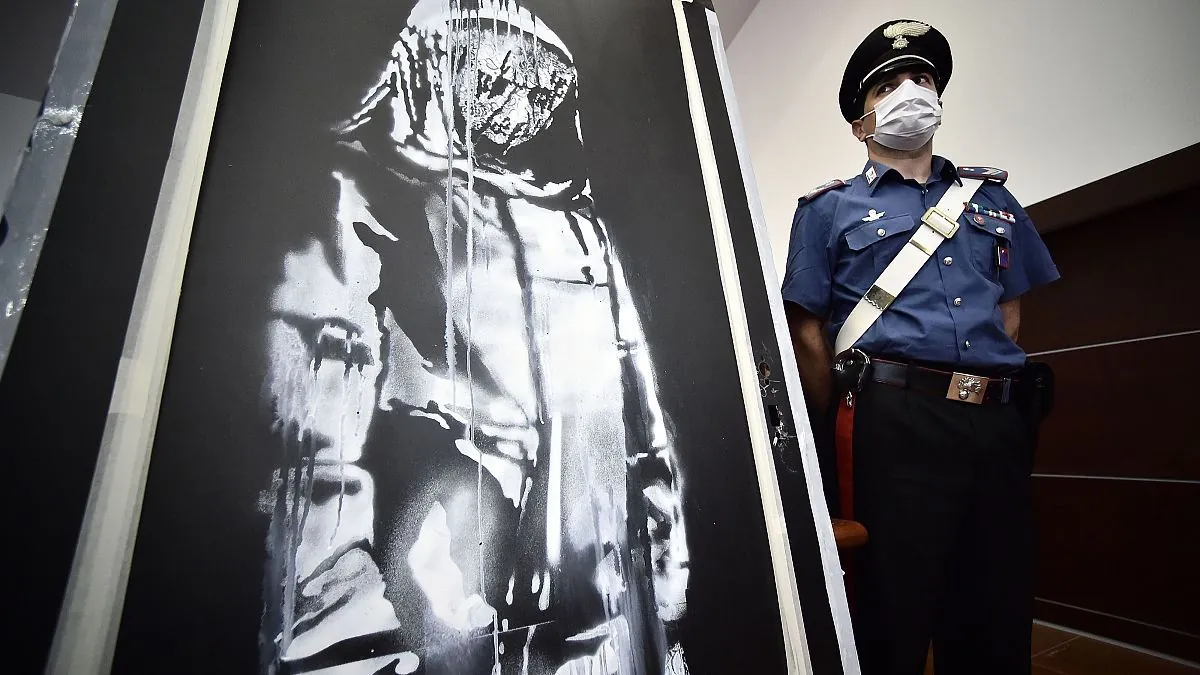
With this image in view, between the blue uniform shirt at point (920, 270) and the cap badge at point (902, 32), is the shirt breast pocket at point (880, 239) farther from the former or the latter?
the cap badge at point (902, 32)

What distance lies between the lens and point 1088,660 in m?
1.25

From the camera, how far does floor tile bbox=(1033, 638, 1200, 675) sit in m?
1.18

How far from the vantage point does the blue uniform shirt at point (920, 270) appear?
32.6 inches

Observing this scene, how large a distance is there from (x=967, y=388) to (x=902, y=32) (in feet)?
2.46

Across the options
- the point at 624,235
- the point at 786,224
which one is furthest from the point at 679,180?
the point at 786,224

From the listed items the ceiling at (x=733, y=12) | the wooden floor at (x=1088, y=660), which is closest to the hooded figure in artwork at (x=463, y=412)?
the wooden floor at (x=1088, y=660)

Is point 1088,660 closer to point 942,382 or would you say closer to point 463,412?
point 942,382

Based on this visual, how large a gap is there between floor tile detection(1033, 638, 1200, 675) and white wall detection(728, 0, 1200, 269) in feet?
3.96

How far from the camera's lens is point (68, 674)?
354 mm

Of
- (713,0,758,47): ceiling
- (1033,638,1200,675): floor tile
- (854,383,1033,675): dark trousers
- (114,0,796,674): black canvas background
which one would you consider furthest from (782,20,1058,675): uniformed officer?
(713,0,758,47): ceiling

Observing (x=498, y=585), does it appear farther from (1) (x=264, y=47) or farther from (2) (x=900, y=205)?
(2) (x=900, y=205)

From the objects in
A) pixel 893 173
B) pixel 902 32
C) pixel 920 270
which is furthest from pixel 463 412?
pixel 902 32

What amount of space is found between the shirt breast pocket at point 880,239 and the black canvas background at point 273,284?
36 centimetres

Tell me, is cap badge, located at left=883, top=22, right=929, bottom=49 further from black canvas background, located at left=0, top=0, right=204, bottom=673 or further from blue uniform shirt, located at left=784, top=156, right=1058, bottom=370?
black canvas background, located at left=0, top=0, right=204, bottom=673
